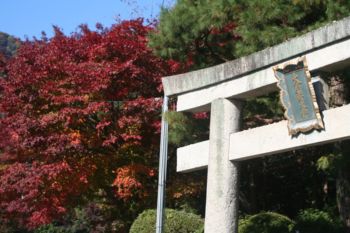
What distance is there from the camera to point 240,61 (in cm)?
796

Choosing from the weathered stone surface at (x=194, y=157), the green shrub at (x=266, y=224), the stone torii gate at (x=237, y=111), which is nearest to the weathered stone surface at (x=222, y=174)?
the stone torii gate at (x=237, y=111)

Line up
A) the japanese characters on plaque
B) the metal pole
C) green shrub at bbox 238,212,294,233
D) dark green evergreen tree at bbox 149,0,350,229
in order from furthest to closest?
the metal pole → green shrub at bbox 238,212,294,233 → dark green evergreen tree at bbox 149,0,350,229 → the japanese characters on plaque

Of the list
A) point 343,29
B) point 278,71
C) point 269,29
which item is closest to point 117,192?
point 269,29

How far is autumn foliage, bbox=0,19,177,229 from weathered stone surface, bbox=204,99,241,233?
4787 millimetres

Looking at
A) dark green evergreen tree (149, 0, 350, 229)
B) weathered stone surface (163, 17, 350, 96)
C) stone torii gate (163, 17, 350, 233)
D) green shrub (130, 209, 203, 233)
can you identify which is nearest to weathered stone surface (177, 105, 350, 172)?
stone torii gate (163, 17, 350, 233)

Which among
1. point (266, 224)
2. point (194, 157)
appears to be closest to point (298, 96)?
point (194, 157)

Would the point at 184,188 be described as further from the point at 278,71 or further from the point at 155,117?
the point at 278,71

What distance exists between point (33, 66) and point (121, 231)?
4.70 m

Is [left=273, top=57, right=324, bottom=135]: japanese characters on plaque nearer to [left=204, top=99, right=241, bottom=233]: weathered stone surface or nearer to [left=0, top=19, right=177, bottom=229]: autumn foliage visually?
[left=204, top=99, right=241, bottom=233]: weathered stone surface

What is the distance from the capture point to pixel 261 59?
7684mm

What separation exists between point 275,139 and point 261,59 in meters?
1.04

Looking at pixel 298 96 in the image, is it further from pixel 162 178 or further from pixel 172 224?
pixel 172 224

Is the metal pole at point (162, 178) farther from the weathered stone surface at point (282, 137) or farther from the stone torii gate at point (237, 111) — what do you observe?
the weathered stone surface at point (282, 137)

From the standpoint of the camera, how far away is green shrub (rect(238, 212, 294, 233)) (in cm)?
1033
